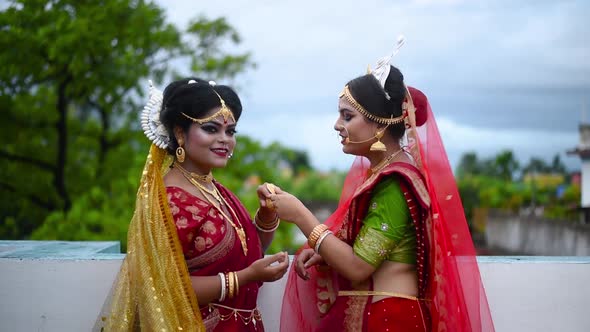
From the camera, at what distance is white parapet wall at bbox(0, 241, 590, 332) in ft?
11.0

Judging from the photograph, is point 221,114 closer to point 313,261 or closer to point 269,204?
point 269,204

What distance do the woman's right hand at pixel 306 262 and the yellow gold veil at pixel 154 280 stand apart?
0.50 metres

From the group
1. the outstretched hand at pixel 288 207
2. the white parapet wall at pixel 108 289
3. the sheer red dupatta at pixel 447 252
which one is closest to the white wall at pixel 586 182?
the white parapet wall at pixel 108 289

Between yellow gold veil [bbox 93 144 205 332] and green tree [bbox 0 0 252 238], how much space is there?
7.48 meters

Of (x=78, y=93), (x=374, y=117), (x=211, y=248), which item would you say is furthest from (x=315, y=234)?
(x=78, y=93)

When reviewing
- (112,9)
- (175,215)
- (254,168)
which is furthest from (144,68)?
(175,215)

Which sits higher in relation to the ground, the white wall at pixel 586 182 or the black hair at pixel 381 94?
the white wall at pixel 586 182

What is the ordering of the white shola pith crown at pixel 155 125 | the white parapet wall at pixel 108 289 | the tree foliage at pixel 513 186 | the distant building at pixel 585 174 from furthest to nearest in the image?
the tree foliage at pixel 513 186 < the distant building at pixel 585 174 < the white parapet wall at pixel 108 289 < the white shola pith crown at pixel 155 125

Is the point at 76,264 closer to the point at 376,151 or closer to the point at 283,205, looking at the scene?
the point at 283,205

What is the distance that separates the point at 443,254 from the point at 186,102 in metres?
1.17

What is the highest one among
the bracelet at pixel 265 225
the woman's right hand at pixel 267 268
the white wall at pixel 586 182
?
the white wall at pixel 586 182

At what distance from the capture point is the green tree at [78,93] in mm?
10227

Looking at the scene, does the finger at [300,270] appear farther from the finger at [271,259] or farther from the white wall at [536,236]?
the white wall at [536,236]

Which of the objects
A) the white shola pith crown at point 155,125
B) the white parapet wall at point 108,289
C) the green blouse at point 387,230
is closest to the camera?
the green blouse at point 387,230
